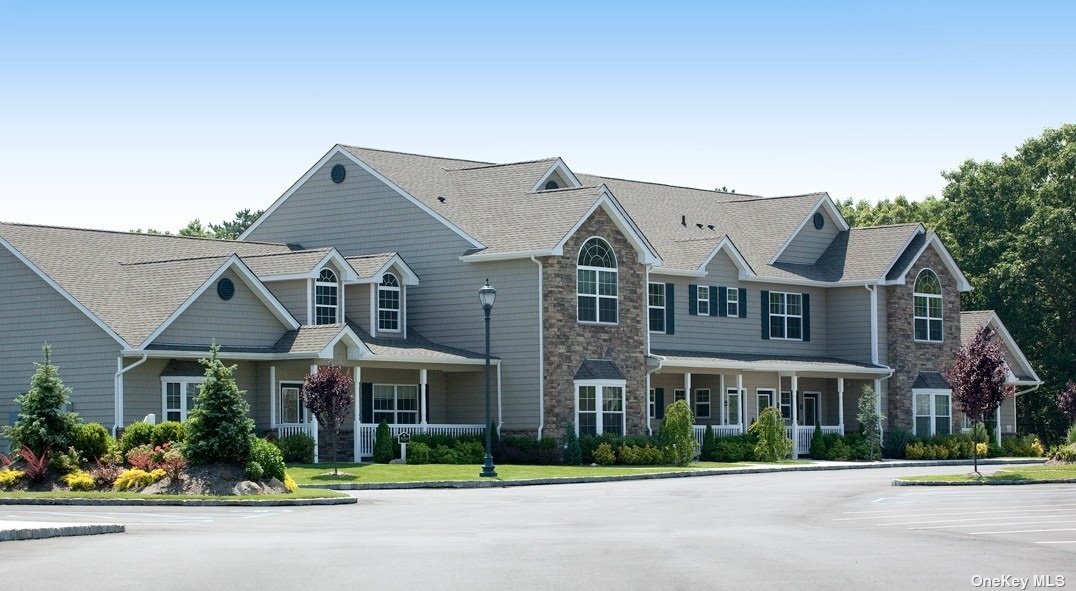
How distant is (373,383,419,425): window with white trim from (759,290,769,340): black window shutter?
15.0m

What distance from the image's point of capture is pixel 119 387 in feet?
142

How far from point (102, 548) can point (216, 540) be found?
189 centimetres

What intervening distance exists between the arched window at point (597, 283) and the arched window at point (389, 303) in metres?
6.11

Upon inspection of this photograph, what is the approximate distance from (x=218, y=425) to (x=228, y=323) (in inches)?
457

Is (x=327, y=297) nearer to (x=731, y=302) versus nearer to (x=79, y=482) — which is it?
(x=79, y=482)

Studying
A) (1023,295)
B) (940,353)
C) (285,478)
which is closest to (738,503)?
(285,478)

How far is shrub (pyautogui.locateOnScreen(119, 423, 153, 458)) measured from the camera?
120 ft

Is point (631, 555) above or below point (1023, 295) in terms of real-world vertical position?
below

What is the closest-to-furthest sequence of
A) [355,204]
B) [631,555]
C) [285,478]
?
[631,555]
[285,478]
[355,204]

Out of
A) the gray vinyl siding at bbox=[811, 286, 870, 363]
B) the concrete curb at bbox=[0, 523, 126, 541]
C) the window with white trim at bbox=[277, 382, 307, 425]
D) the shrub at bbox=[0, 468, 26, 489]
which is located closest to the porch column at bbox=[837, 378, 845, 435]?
the gray vinyl siding at bbox=[811, 286, 870, 363]

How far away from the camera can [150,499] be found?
3177 cm

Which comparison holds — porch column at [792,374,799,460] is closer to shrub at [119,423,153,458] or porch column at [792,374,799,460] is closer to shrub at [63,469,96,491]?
shrub at [119,423,153,458]

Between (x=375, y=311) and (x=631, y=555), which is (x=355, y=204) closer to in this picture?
(x=375, y=311)

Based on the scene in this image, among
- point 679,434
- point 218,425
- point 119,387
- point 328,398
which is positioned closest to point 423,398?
point 679,434
